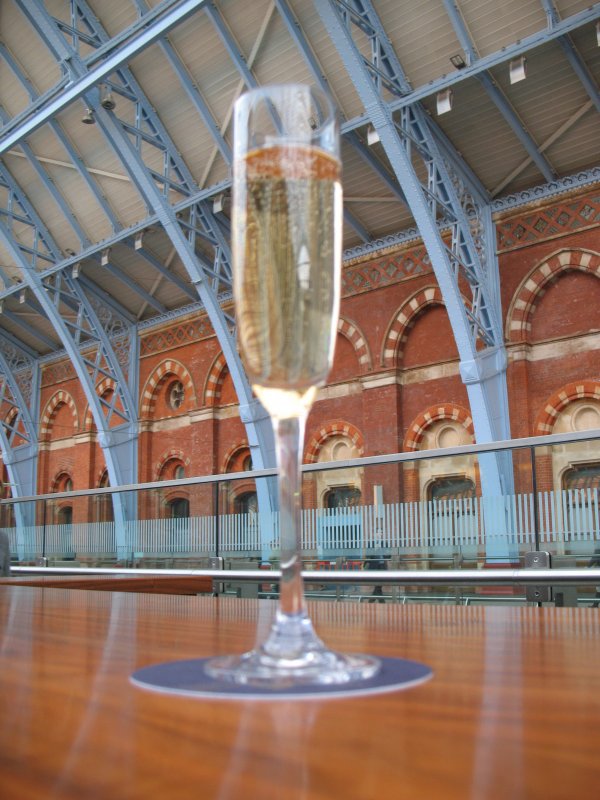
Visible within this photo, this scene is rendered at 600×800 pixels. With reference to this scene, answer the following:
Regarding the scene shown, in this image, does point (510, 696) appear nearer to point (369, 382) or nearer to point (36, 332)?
point (369, 382)

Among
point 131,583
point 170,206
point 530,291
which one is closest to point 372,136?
point 530,291

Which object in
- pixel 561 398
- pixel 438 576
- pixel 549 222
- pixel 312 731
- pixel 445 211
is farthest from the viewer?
pixel 549 222

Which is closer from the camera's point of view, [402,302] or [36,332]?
[402,302]

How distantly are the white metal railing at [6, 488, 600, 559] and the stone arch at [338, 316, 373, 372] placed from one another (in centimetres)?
823

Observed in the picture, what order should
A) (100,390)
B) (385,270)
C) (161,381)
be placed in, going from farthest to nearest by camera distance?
(100,390) → (161,381) → (385,270)

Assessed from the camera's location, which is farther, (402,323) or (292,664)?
(402,323)

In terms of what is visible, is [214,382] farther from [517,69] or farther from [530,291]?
[517,69]

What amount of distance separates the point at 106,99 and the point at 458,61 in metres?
4.99

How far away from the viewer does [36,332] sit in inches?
762

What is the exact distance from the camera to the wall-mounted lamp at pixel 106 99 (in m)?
11.9

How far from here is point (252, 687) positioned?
1.53ft

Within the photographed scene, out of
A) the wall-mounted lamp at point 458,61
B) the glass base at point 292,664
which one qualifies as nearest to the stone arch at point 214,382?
the wall-mounted lamp at point 458,61

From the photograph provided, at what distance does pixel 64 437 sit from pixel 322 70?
11.5m

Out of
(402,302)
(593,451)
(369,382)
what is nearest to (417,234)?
(402,302)
